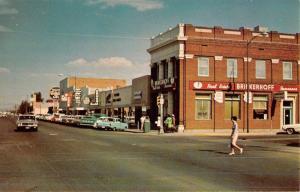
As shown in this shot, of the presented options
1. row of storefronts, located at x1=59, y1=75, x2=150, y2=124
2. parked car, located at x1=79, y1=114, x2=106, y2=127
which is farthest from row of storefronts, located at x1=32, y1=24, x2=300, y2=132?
parked car, located at x1=79, y1=114, x2=106, y2=127

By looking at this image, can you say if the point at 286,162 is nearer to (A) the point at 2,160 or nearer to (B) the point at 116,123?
(A) the point at 2,160

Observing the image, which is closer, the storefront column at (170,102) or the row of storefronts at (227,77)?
the row of storefronts at (227,77)

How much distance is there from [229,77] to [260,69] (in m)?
3.80

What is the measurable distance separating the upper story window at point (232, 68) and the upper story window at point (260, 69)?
2.54 meters

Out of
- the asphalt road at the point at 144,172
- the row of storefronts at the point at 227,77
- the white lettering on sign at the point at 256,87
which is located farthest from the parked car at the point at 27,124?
the asphalt road at the point at 144,172

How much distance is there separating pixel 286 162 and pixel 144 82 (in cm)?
4069

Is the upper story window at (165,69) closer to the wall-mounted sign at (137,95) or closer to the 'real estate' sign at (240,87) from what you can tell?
the 'real estate' sign at (240,87)

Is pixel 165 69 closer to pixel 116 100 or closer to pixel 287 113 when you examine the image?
pixel 287 113

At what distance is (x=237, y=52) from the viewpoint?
161 feet

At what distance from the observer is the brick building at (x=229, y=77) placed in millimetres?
47344

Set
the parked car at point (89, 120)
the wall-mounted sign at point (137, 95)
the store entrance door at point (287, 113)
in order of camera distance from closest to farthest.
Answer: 1. the store entrance door at point (287, 113)
2. the parked car at point (89, 120)
3. the wall-mounted sign at point (137, 95)

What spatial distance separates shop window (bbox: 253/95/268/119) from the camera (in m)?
49.6

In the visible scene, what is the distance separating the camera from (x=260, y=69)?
50.0m

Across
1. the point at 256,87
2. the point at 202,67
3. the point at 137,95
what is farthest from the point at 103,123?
the point at 256,87
